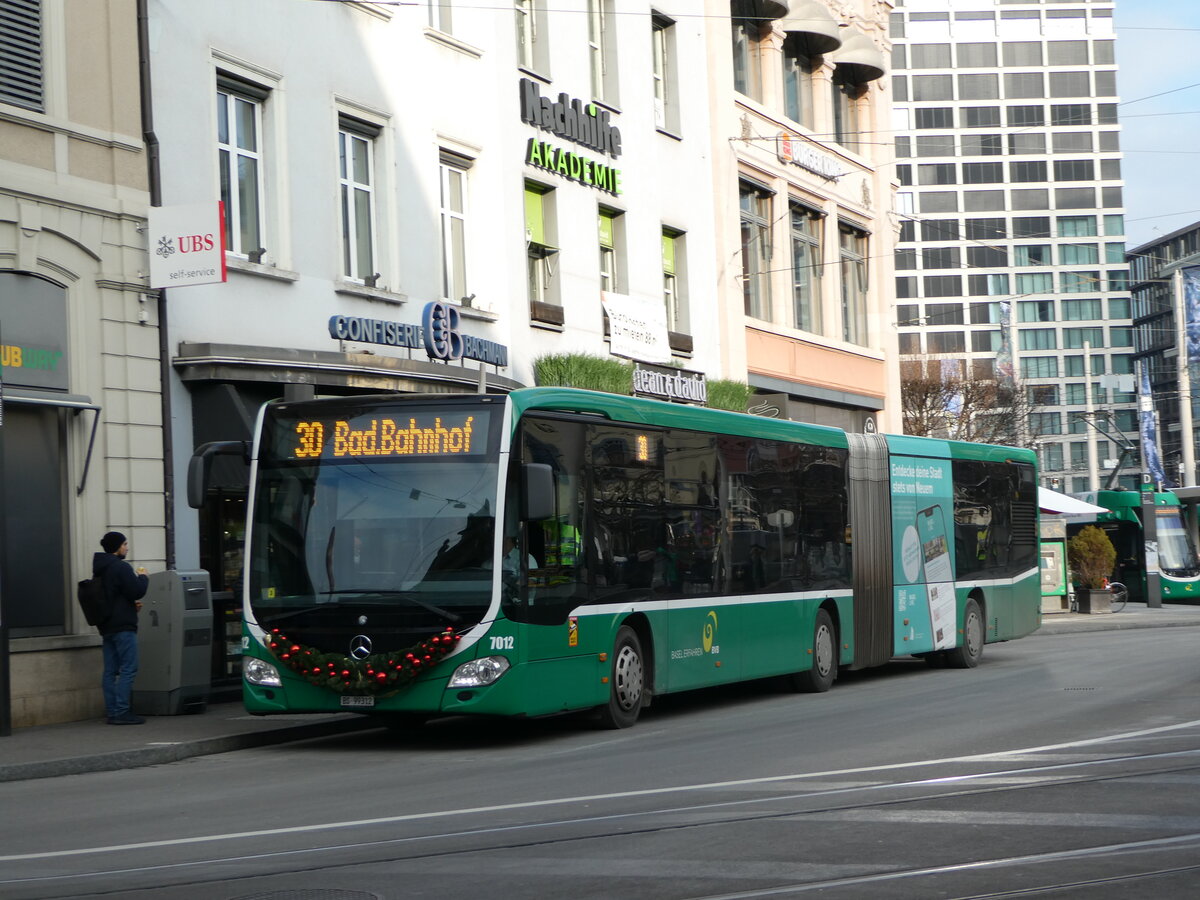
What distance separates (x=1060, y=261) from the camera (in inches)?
4742

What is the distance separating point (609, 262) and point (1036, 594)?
8.66m

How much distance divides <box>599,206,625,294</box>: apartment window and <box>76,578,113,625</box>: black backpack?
13915 mm

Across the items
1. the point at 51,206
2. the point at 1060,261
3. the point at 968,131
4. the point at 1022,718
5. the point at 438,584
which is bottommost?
the point at 1022,718

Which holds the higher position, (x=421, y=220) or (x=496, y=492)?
(x=421, y=220)

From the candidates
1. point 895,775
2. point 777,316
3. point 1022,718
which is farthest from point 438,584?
point 777,316

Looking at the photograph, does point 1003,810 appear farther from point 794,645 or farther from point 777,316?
point 777,316

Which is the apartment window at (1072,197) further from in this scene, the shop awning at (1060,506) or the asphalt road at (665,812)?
the asphalt road at (665,812)

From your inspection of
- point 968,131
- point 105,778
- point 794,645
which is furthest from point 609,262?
point 968,131

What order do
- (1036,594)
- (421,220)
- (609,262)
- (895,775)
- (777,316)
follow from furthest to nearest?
(777,316)
(609,262)
(1036,594)
(421,220)
(895,775)

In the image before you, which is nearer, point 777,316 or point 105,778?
point 105,778

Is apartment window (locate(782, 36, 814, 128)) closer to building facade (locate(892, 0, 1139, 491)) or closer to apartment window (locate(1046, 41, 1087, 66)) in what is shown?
building facade (locate(892, 0, 1139, 491))

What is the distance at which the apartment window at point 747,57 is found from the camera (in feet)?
108

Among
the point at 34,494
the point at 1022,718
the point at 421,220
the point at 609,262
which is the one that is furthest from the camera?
the point at 609,262

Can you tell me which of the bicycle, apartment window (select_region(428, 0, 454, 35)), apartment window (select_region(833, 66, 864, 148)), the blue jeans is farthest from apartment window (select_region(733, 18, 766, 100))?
the blue jeans
